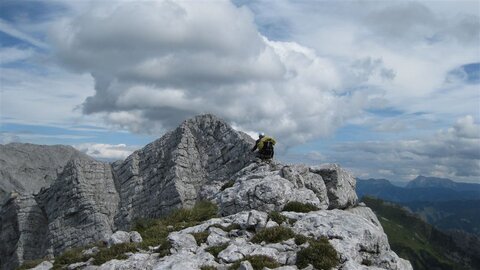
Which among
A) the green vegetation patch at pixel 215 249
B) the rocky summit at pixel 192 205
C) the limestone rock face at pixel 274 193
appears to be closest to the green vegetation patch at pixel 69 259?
the rocky summit at pixel 192 205

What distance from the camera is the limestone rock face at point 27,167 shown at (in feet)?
532

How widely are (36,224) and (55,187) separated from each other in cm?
940

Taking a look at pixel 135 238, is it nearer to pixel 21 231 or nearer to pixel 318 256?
pixel 318 256

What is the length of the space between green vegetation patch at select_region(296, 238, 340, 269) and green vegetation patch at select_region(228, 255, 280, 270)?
3.93ft

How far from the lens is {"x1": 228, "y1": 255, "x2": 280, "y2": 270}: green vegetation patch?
18.1m

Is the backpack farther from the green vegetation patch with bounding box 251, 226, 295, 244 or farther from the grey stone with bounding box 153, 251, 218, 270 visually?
the grey stone with bounding box 153, 251, 218, 270

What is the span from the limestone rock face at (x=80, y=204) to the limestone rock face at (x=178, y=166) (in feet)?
10.1

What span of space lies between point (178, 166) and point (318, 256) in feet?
233

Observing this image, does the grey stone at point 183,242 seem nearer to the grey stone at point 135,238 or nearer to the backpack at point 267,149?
the grey stone at point 135,238

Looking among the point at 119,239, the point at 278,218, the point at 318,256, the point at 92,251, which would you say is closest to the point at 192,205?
the point at 119,239

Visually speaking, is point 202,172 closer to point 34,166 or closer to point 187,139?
point 187,139

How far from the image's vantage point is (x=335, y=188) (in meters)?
39.7

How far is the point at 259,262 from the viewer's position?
1827cm

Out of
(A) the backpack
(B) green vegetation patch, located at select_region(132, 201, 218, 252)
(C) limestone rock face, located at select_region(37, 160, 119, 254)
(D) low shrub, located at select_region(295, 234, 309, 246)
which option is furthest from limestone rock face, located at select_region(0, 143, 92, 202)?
(D) low shrub, located at select_region(295, 234, 309, 246)
